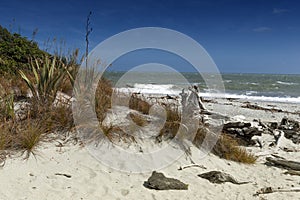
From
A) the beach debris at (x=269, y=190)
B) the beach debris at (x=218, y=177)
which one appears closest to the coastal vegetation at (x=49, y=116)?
the beach debris at (x=218, y=177)

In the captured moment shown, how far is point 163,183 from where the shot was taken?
158 inches

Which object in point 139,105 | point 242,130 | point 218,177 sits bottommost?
point 218,177

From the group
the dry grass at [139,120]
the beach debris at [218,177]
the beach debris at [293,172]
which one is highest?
the dry grass at [139,120]

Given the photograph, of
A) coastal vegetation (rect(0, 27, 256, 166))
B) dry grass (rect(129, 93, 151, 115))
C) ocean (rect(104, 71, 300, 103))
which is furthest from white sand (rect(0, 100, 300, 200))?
ocean (rect(104, 71, 300, 103))

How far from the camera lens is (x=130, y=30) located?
16.6 feet

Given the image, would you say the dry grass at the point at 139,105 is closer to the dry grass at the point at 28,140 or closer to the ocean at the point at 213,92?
the ocean at the point at 213,92

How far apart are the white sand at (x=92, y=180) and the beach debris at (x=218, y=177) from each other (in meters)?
0.09

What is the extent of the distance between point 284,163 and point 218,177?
6.66ft

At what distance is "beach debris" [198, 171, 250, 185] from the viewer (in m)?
4.43

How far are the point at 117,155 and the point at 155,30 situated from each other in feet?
8.19

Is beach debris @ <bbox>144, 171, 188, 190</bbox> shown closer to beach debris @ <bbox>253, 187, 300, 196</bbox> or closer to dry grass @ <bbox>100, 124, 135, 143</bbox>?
dry grass @ <bbox>100, 124, 135, 143</bbox>

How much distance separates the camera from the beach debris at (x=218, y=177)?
443 centimetres

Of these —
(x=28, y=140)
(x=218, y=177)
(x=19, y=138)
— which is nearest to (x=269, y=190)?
(x=218, y=177)

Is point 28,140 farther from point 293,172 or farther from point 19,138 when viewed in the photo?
point 293,172
